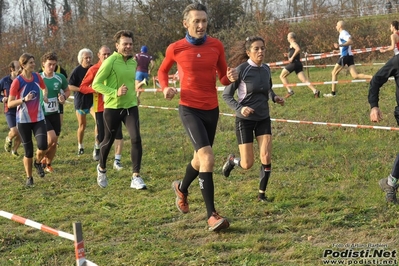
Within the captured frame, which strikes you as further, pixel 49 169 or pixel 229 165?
pixel 49 169

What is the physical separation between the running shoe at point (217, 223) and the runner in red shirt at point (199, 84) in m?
0.07

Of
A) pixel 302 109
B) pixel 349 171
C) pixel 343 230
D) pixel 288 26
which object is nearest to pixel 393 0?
pixel 288 26

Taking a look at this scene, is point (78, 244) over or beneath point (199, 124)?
beneath

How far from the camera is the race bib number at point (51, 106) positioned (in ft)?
30.9

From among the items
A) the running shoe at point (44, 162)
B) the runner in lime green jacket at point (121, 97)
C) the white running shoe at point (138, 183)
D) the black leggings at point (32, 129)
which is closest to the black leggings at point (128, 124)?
the runner in lime green jacket at point (121, 97)

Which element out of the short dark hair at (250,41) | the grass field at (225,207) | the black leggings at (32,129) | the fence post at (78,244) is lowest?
the grass field at (225,207)

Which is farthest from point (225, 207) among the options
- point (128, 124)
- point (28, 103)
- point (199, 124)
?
point (28, 103)

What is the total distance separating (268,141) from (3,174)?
531 centimetres

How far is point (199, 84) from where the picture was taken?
18.8ft

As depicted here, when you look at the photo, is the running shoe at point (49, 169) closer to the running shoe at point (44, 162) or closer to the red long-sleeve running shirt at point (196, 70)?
the running shoe at point (44, 162)

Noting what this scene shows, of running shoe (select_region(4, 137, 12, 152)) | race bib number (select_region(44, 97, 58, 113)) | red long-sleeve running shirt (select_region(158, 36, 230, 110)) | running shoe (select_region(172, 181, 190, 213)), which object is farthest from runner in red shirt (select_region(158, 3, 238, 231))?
running shoe (select_region(4, 137, 12, 152))

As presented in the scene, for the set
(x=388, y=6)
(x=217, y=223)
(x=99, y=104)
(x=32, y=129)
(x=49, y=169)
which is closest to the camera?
(x=217, y=223)

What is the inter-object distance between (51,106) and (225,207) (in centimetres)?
428

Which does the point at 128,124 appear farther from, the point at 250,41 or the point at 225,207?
the point at 250,41
